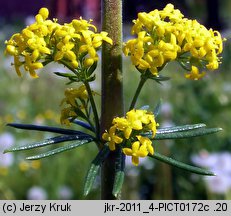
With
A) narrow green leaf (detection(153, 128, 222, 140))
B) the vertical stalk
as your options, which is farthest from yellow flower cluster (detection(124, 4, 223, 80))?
narrow green leaf (detection(153, 128, 222, 140))

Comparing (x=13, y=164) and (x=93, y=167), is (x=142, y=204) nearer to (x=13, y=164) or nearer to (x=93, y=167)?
(x=93, y=167)

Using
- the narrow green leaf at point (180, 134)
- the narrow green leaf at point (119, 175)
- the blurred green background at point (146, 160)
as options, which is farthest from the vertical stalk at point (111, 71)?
the blurred green background at point (146, 160)

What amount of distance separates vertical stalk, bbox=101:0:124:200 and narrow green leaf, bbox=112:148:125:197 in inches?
0.7

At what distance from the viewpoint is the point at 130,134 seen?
166 centimetres

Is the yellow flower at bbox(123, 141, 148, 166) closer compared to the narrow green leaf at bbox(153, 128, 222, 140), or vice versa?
the yellow flower at bbox(123, 141, 148, 166)

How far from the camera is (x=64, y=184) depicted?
400cm

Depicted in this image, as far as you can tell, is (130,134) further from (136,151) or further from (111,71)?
(111,71)

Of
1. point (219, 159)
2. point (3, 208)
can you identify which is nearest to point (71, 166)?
point (219, 159)

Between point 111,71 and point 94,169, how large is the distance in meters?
0.28

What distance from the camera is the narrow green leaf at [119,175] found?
5.01 ft

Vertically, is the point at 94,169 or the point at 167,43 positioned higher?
the point at 167,43

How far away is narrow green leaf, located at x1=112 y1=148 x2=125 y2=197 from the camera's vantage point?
1.53 metres

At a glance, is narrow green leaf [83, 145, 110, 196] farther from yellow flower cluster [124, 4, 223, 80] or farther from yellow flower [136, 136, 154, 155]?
yellow flower cluster [124, 4, 223, 80]

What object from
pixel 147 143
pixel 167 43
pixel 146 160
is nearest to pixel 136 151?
pixel 147 143
